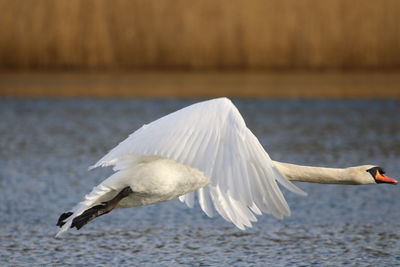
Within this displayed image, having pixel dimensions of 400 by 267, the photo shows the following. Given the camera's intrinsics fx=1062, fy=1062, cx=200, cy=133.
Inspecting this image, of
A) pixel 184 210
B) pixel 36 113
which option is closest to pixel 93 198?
pixel 184 210

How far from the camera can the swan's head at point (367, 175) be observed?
8070mm

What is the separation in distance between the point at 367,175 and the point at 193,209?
2715 millimetres

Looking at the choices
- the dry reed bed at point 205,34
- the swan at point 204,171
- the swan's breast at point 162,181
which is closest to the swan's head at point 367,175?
the swan at point 204,171

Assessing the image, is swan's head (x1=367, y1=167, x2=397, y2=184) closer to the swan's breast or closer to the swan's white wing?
the swan's breast

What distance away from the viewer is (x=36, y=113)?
17.8m

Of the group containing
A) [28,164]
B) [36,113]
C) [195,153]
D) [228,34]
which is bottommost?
[195,153]

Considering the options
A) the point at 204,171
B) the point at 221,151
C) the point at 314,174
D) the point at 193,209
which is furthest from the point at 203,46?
the point at 204,171

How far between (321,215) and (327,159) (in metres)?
3.30

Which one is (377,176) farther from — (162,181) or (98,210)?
(98,210)

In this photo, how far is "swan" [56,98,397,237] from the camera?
6.45 m

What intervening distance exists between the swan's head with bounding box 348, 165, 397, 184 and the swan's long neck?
0.08 feet

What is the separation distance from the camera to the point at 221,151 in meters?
6.61

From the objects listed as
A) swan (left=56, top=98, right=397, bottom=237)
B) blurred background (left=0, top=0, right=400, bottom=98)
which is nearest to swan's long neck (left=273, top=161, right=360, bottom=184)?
swan (left=56, top=98, right=397, bottom=237)

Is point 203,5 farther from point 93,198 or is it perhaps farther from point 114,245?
point 93,198
